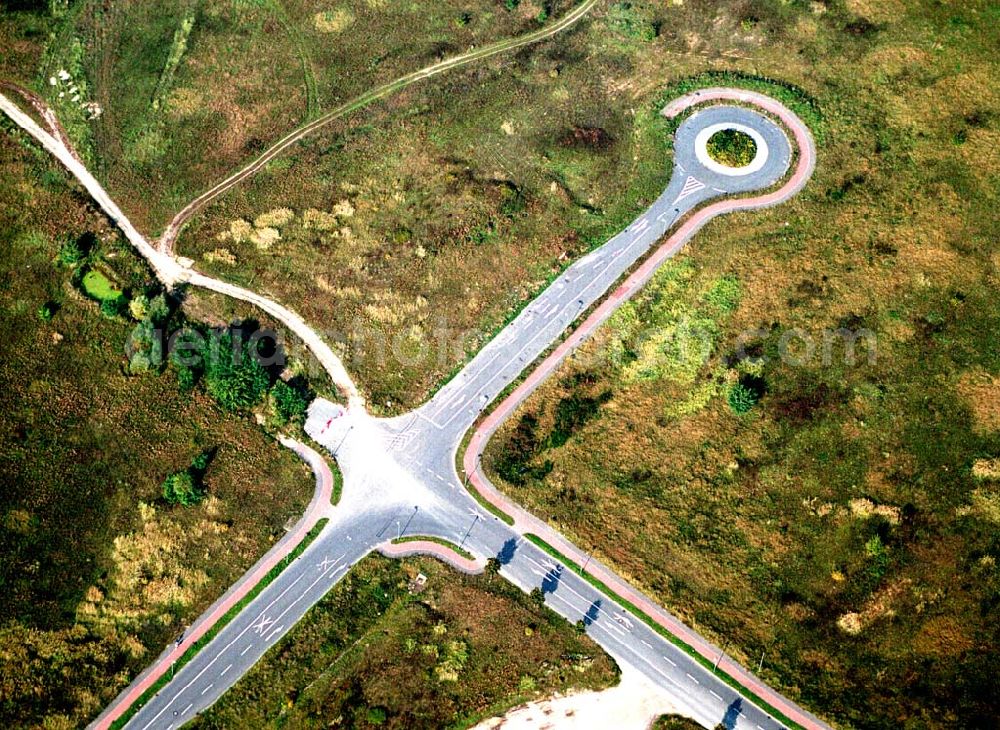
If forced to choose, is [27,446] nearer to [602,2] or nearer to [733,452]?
[733,452]

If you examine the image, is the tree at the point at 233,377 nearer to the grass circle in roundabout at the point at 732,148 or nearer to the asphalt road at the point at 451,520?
the asphalt road at the point at 451,520

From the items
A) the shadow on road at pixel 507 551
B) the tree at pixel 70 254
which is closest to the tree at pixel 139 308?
the tree at pixel 70 254

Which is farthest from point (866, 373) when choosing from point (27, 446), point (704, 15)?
point (27, 446)

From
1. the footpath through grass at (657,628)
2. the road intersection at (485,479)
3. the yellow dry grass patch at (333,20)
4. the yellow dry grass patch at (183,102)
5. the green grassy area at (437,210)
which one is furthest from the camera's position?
the yellow dry grass patch at (333,20)

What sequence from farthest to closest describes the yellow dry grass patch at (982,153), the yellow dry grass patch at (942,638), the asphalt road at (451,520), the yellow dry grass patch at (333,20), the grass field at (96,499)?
the yellow dry grass patch at (333,20) → the yellow dry grass patch at (982,153) → the grass field at (96,499) → the asphalt road at (451,520) → the yellow dry grass patch at (942,638)

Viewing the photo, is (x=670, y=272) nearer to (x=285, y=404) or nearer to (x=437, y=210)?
(x=437, y=210)

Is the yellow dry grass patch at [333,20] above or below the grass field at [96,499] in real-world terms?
above

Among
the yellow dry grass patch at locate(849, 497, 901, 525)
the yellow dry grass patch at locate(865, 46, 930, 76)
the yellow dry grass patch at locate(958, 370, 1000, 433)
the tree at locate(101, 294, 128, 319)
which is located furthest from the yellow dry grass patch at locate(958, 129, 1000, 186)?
the tree at locate(101, 294, 128, 319)
